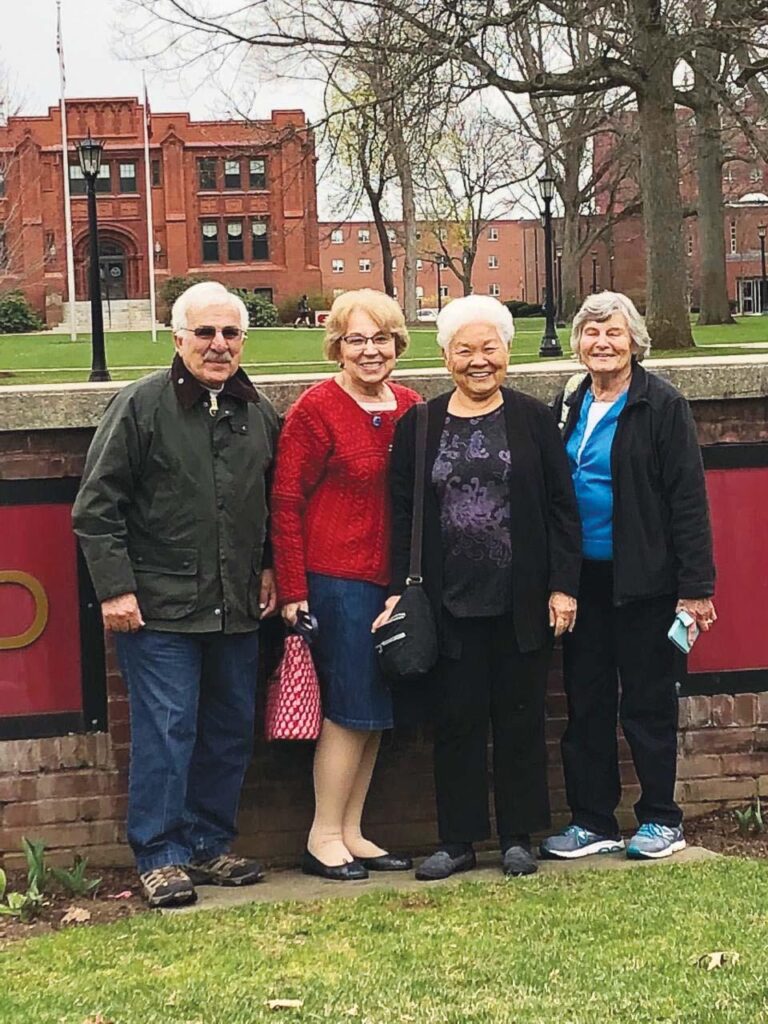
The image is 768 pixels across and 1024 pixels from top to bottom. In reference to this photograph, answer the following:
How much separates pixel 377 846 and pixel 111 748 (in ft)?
3.41

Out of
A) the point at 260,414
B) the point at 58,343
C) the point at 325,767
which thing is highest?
the point at 58,343

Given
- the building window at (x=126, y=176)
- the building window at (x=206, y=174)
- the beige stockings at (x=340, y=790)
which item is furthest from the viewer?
the building window at (x=206, y=174)

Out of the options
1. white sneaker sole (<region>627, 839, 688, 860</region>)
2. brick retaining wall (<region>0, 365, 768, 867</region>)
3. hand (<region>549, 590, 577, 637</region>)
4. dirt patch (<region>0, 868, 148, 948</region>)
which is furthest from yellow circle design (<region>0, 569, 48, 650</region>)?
white sneaker sole (<region>627, 839, 688, 860</region>)

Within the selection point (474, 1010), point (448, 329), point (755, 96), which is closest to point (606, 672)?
point (448, 329)

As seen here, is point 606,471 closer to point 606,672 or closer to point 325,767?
point 606,672

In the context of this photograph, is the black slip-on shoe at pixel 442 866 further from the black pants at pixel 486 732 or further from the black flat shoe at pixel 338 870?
the black flat shoe at pixel 338 870

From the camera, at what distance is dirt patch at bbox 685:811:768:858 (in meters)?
5.06

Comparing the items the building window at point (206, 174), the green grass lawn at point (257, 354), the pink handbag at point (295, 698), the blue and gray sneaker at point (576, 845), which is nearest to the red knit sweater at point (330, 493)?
the pink handbag at point (295, 698)

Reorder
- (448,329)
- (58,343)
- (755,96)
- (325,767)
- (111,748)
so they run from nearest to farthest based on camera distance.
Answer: (448,329) < (325,767) < (111,748) < (755,96) < (58,343)

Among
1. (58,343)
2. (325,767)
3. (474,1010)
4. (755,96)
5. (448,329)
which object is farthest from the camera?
(58,343)

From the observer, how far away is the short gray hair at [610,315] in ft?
15.1

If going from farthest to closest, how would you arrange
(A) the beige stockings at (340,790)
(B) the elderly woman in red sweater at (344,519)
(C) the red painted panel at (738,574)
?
1. (C) the red painted panel at (738,574)
2. (A) the beige stockings at (340,790)
3. (B) the elderly woman in red sweater at (344,519)

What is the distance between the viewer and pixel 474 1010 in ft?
10.7

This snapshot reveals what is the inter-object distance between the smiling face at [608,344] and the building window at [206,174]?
6292 cm
